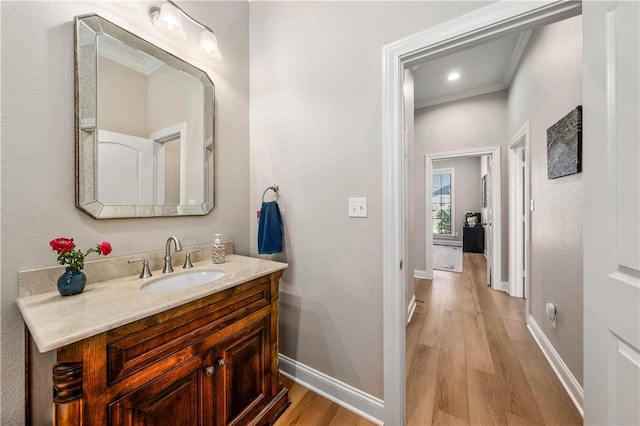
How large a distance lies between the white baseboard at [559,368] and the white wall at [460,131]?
4.52ft

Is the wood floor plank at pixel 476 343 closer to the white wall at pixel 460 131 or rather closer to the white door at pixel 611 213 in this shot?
the white wall at pixel 460 131

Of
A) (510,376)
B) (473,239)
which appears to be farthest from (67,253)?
(473,239)

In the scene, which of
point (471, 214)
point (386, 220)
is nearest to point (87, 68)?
point (386, 220)

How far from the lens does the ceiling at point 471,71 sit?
269 cm

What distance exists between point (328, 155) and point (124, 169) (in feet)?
3.62

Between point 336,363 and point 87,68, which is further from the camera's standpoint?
point 336,363

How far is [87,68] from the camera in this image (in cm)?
110

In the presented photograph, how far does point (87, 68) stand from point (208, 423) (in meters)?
1.65

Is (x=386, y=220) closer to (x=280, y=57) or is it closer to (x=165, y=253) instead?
(x=165, y=253)

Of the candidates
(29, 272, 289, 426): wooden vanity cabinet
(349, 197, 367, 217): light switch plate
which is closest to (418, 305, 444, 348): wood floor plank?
(29, 272, 289, 426): wooden vanity cabinet

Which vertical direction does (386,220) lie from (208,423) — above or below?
above

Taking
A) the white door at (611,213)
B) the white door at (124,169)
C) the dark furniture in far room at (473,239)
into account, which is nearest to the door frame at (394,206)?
the white door at (611,213)

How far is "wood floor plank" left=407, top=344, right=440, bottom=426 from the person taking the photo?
4.52ft

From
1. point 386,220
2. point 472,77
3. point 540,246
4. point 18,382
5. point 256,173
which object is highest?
point 472,77
